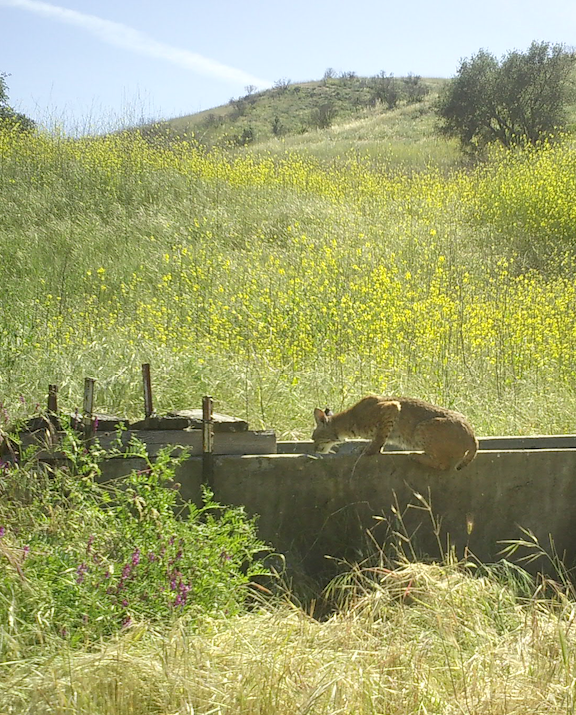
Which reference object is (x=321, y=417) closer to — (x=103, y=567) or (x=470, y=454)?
(x=470, y=454)

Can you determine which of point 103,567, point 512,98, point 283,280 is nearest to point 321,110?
point 512,98

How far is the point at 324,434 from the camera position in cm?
562

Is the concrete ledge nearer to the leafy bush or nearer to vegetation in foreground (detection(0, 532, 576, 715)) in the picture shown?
the leafy bush

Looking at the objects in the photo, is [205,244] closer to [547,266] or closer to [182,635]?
[547,266]

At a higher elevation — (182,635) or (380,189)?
(380,189)

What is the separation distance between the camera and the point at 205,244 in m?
13.9

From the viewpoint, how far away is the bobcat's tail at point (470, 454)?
17.0ft

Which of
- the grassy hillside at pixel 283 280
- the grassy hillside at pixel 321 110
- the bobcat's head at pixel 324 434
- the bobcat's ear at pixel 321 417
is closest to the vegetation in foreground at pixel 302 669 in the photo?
the bobcat's head at pixel 324 434

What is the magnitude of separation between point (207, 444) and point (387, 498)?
131 cm

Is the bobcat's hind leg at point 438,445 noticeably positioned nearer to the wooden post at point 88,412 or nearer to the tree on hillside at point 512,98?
the wooden post at point 88,412

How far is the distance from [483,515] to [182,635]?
9.20 feet

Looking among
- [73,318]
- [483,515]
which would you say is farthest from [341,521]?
[73,318]

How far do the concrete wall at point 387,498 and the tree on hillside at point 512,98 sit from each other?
21844 mm

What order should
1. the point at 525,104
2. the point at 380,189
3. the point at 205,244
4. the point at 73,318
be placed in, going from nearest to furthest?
1. the point at 73,318
2. the point at 205,244
3. the point at 380,189
4. the point at 525,104
